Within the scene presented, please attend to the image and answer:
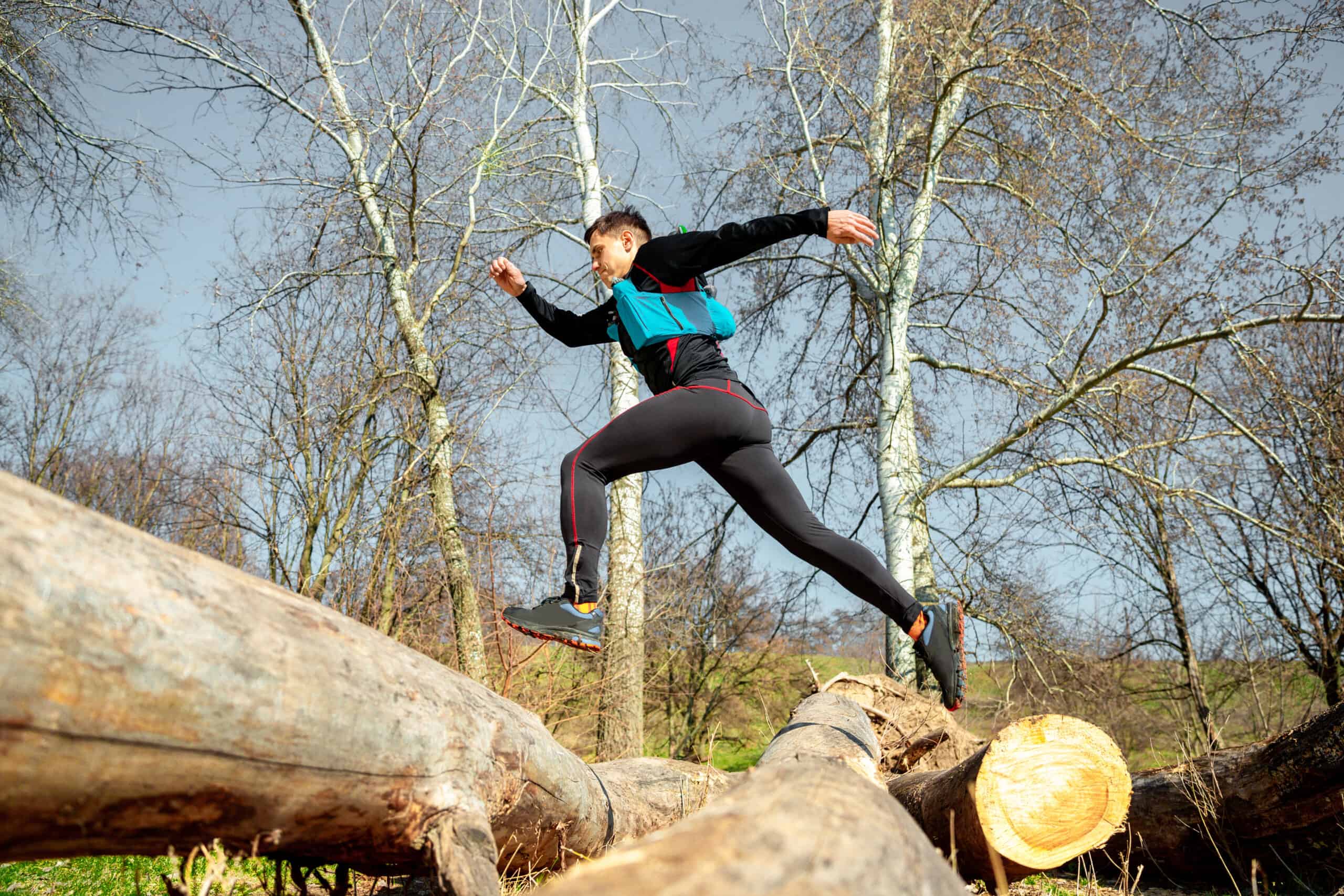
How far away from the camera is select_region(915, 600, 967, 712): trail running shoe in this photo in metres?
3.72

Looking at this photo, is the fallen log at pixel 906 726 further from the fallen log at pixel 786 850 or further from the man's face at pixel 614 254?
the fallen log at pixel 786 850

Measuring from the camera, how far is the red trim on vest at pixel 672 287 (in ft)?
11.9

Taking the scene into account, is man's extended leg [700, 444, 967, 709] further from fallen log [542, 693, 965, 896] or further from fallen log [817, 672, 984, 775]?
fallen log [817, 672, 984, 775]

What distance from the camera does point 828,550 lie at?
3586 millimetres

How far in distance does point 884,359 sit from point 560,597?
7.94 m

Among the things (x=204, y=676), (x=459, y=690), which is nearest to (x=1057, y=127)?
Answer: (x=459, y=690)

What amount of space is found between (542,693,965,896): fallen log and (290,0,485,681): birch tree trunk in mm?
5934

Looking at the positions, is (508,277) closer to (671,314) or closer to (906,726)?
(671,314)

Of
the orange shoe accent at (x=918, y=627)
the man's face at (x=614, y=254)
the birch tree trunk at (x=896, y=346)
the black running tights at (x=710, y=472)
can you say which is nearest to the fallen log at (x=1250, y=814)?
the orange shoe accent at (x=918, y=627)

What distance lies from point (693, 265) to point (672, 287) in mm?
126

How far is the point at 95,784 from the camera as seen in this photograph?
4.71 ft

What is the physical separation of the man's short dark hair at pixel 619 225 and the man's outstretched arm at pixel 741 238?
0.80 ft

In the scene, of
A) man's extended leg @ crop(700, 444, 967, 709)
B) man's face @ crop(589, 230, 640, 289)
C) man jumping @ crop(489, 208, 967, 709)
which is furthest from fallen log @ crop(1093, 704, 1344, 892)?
man's face @ crop(589, 230, 640, 289)

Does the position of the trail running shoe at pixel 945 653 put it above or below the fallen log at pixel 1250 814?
above
